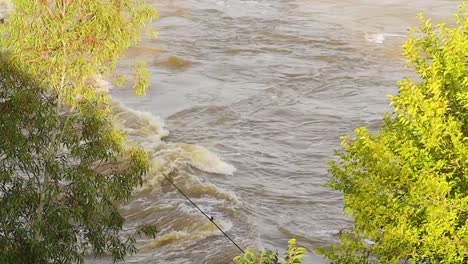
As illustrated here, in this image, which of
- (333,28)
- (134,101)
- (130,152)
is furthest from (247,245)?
(333,28)

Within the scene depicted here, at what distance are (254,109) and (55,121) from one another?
67.5ft

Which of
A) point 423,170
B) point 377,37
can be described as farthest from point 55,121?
point 377,37

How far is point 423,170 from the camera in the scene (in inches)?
483

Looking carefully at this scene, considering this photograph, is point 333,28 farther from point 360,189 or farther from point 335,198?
point 360,189

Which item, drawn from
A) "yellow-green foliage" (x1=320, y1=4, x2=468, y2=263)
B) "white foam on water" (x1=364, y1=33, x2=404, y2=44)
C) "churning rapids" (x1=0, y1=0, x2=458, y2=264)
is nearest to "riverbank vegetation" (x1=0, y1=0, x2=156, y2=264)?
"yellow-green foliage" (x1=320, y1=4, x2=468, y2=263)

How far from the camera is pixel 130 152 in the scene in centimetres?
1491

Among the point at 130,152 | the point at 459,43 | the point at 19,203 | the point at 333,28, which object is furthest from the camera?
the point at 333,28

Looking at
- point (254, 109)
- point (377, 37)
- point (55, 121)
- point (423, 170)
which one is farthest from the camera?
point (377, 37)

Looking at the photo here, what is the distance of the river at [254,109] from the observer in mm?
23703

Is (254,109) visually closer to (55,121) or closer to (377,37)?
(377,37)

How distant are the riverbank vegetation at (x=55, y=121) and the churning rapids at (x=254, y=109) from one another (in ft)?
23.6

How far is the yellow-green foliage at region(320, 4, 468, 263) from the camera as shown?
12000 mm

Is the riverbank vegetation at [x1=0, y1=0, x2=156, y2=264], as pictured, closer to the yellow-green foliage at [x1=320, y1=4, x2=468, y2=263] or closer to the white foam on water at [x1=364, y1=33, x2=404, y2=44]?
the yellow-green foliage at [x1=320, y1=4, x2=468, y2=263]

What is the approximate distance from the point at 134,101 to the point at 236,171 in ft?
27.7
